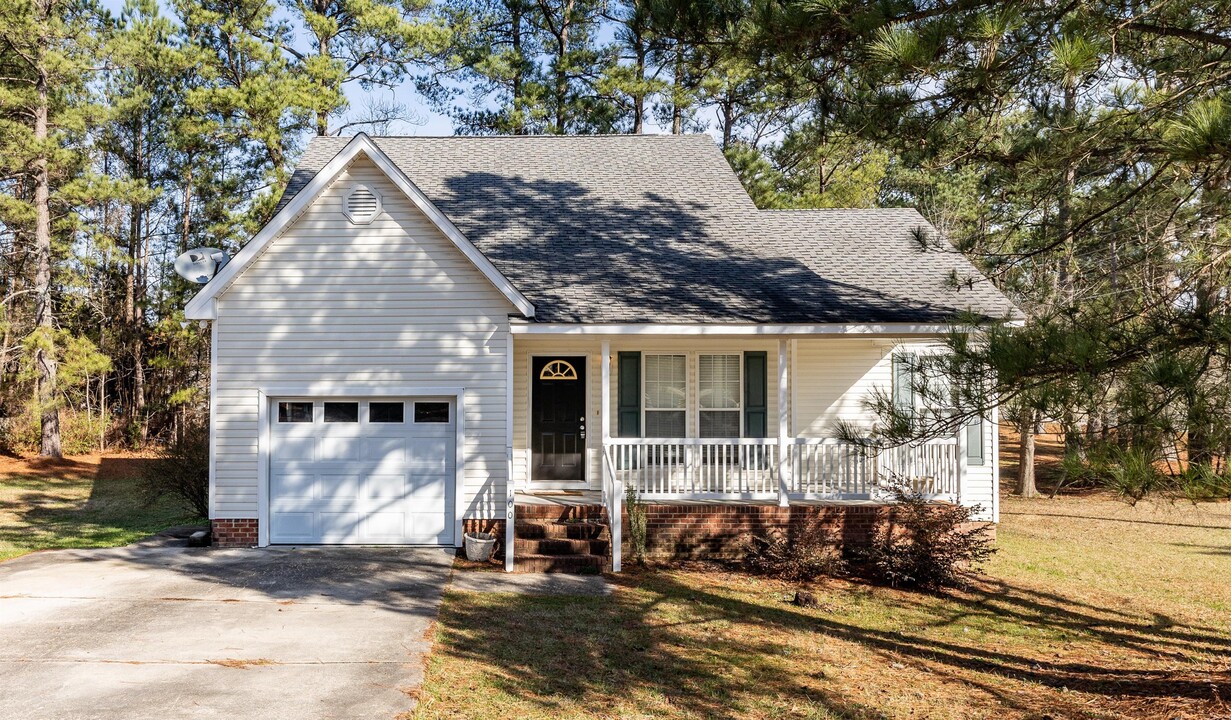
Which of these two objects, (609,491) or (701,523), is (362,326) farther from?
(701,523)

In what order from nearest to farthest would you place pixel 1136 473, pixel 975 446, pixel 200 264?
pixel 1136 473 → pixel 200 264 → pixel 975 446

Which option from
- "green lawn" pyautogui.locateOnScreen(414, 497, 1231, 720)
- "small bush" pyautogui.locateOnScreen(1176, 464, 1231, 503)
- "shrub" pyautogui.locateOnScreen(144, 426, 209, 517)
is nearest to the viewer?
"small bush" pyautogui.locateOnScreen(1176, 464, 1231, 503)

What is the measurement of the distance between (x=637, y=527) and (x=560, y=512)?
1165 mm

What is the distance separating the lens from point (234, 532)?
11.5 metres

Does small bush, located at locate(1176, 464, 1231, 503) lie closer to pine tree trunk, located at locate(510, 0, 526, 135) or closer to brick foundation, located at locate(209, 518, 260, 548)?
brick foundation, located at locate(209, 518, 260, 548)

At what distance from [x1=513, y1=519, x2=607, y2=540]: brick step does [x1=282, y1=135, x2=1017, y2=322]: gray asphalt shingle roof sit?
9.15ft

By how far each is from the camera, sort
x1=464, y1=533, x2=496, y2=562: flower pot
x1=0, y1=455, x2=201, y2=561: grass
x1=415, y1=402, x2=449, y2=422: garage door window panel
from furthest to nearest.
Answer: x1=0, y1=455, x2=201, y2=561: grass < x1=415, y1=402, x2=449, y2=422: garage door window panel < x1=464, y1=533, x2=496, y2=562: flower pot

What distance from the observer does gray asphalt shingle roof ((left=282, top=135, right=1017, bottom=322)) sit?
39.2 feet

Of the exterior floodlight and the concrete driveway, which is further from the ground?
the exterior floodlight

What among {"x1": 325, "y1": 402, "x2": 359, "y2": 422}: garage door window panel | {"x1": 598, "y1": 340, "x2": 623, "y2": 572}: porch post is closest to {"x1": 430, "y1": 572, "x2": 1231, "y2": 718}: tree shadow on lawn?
{"x1": 598, "y1": 340, "x2": 623, "y2": 572}: porch post

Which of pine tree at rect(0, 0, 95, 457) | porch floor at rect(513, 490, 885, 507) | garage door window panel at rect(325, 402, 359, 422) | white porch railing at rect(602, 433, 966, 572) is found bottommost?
porch floor at rect(513, 490, 885, 507)

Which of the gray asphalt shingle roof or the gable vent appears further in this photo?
the gray asphalt shingle roof

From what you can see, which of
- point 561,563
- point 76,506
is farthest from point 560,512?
point 76,506

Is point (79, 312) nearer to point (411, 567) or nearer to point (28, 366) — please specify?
point (28, 366)
